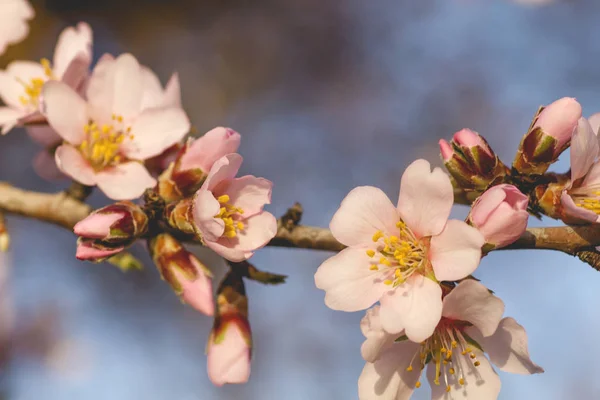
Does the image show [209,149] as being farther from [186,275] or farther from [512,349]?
[512,349]

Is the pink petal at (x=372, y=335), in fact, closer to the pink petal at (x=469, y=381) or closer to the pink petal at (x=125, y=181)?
the pink petal at (x=469, y=381)

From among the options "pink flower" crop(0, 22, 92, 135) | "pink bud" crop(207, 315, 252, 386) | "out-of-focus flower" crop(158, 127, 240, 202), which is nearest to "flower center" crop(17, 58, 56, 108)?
"pink flower" crop(0, 22, 92, 135)

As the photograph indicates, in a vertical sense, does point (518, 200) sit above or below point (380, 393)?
above

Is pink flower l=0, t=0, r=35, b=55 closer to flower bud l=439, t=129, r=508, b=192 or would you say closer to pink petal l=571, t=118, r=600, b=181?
flower bud l=439, t=129, r=508, b=192

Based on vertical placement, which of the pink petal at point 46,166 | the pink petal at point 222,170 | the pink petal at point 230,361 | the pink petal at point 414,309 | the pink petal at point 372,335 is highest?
the pink petal at point 222,170

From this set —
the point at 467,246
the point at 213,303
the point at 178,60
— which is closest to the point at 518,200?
the point at 467,246

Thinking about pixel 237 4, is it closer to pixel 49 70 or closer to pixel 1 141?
pixel 1 141

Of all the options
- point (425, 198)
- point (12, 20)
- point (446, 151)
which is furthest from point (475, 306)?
point (12, 20)

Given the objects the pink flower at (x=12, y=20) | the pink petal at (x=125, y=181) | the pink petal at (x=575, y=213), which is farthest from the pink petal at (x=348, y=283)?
the pink flower at (x=12, y=20)
